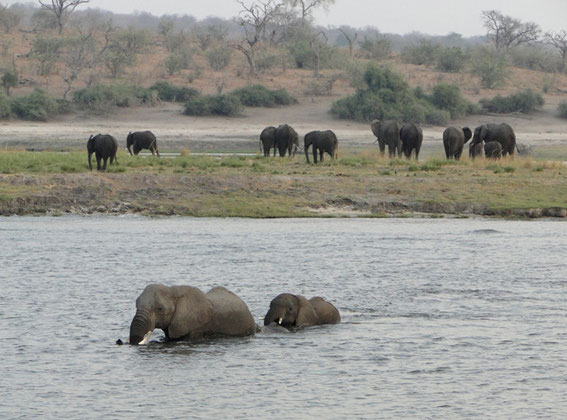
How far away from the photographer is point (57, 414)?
9.45m

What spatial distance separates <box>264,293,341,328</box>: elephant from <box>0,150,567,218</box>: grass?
11.4 metres

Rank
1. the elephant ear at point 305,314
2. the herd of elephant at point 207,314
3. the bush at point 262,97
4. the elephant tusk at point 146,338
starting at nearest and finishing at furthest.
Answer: the herd of elephant at point 207,314 → the elephant tusk at point 146,338 → the elephant ear at point 305,314 → the bush at point 262,97

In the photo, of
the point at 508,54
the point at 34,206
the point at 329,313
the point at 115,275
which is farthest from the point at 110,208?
the point at 508,54

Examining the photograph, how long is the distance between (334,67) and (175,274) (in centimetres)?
4729

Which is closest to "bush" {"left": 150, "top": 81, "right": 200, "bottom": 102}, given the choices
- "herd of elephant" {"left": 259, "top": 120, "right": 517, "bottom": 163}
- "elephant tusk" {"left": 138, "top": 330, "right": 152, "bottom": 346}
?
"herd of elephant" {"left": 259, "top": 120, "right": 517, "bottom": 163}

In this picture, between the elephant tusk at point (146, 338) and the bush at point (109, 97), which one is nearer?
the elephant tusk at point (146, 338)

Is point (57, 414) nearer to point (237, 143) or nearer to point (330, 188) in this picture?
point (330, 188)

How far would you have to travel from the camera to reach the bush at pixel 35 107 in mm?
46156

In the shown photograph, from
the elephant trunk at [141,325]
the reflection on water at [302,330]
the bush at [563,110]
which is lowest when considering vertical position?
the reflection on water at [302,330]

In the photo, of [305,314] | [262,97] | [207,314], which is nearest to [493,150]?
[262,97]

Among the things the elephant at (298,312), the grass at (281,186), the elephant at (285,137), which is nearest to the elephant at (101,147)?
the grass at (281,186)

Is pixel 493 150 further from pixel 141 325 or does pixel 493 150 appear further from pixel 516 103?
pixel 141 325

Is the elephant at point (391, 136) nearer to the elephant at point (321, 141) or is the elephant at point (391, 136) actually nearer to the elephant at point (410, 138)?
the elephant at point (410, 138)

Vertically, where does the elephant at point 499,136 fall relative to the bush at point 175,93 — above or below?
below
